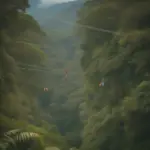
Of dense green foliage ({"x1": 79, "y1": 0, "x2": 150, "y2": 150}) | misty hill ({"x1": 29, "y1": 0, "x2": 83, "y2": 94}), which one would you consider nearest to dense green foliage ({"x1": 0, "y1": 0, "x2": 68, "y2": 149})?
misty hill ({"x1": 29, "y1": 0, "x2": 83, "y2": 94})

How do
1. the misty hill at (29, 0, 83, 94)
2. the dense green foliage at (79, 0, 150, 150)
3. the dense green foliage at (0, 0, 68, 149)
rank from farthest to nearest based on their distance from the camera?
the misty hill at (29, 0, 83, 94), the dense green foliage at (0, 0, 68, 149), the dense green foliage at (79, 0, 150, 150)

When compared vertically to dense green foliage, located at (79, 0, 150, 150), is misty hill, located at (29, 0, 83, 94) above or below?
above

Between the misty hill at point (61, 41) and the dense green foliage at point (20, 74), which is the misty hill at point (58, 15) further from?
the dense green foliage at point (20, 74)

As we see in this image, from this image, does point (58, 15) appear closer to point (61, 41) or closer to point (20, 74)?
point (61, 41)

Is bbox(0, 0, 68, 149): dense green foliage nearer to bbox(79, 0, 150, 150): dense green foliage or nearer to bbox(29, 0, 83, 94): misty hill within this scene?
bbox(29, 0, 83, 94): misty hill

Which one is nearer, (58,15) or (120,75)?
(120,75)

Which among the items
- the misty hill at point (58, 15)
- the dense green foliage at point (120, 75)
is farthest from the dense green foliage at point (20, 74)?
the dense green foliage at point (120, 75)

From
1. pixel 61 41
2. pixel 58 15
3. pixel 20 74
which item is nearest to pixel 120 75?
pixel 20 74

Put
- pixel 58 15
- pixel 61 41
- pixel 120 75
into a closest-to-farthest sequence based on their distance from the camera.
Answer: pixel 120 75 → pixel 58 15 → pixel 61 41
